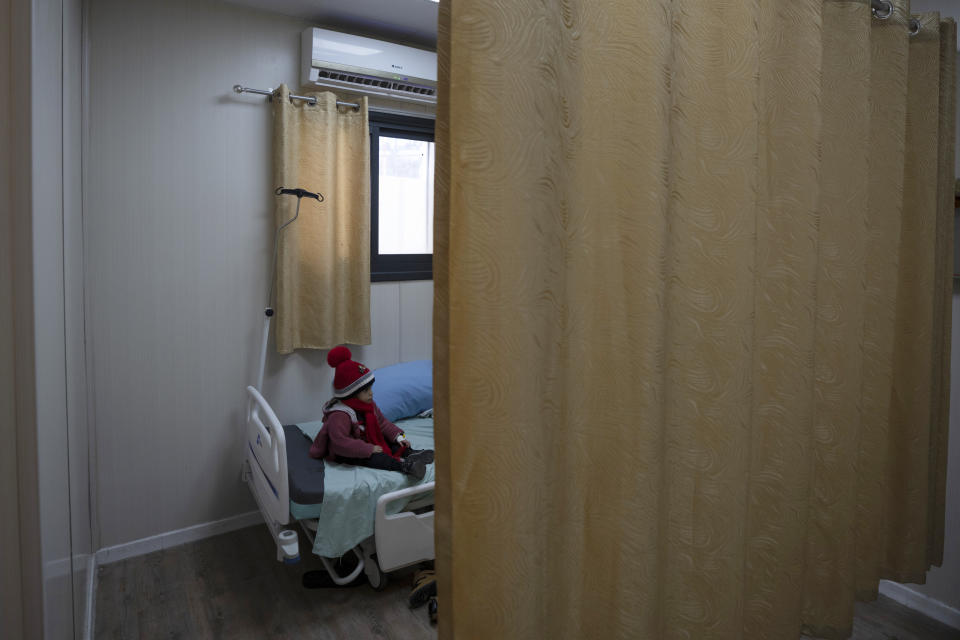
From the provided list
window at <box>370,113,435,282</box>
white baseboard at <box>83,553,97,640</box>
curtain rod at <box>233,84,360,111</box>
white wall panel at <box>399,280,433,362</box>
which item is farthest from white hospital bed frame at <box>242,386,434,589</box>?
curtain rod at <box>233,84,360,111</box>

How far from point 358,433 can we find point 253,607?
76 centimetres

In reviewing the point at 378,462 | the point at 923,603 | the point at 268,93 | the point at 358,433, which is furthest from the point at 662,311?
the point at 268,93

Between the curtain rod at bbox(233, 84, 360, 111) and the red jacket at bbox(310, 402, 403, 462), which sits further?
the curtain rod at bbox(233, 84, 360, 111)

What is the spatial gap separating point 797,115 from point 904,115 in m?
0.47

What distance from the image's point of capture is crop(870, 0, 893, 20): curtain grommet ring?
1.30 m

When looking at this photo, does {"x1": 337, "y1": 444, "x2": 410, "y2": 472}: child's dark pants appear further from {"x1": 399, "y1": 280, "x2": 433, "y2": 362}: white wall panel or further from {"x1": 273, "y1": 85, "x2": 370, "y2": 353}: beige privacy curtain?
{"x1": 399, "y1": 280, "x2": 433, "y2": 362}: white wall panel

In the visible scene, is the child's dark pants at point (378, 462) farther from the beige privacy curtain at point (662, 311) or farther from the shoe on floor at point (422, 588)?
the beige privacy curtain at point (662, 311)

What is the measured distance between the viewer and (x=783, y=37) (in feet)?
3.53

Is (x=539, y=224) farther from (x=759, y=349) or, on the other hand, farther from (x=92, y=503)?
(x=92, y=503)

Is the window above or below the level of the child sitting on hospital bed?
above

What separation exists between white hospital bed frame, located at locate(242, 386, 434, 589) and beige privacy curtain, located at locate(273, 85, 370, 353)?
539 mm

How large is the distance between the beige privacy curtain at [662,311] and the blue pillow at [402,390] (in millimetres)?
2052

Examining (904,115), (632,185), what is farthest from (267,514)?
(904,115)

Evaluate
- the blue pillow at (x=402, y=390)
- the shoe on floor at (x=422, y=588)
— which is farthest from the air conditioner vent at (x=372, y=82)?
the shoe on floor at (x=422, y=588)
